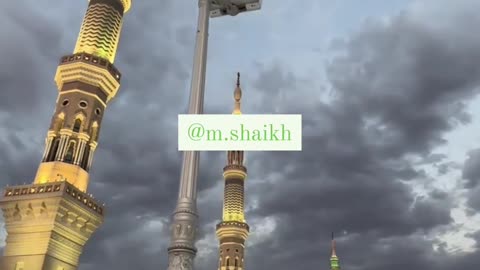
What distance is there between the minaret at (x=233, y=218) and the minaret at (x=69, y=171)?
2547 centimetres

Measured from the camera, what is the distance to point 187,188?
8.74m

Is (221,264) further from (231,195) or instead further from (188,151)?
(188,151)

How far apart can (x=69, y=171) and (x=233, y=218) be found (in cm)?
2870

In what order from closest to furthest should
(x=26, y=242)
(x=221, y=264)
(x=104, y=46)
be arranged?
(x=26, y=242)
(x=104, y=46)
(x=221, y=264)

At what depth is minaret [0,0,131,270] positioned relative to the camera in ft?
82.8

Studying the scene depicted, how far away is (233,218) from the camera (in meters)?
53.5

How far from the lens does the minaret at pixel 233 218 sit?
169 feet

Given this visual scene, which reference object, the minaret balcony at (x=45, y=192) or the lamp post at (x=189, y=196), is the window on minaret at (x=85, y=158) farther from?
the lamp post at (x=189, y=196)

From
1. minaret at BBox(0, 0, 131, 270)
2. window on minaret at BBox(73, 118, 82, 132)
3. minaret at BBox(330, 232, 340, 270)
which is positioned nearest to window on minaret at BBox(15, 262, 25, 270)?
minaret at BBox(0, 0, 131, 270)

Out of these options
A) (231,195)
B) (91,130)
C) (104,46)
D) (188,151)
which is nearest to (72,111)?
(91,130)

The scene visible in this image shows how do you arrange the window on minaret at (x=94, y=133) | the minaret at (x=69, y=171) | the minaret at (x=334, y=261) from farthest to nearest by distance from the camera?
Answer: the minaret at (x=334, y=261) → the window on minaret at (x=94, y=133) → the minaret at (x=69, y=171)

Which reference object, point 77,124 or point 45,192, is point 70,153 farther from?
point 45,192

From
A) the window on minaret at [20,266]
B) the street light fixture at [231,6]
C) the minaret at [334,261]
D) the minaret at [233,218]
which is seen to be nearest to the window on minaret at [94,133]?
the window on minaret at [20,266]

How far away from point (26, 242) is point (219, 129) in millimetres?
20960
